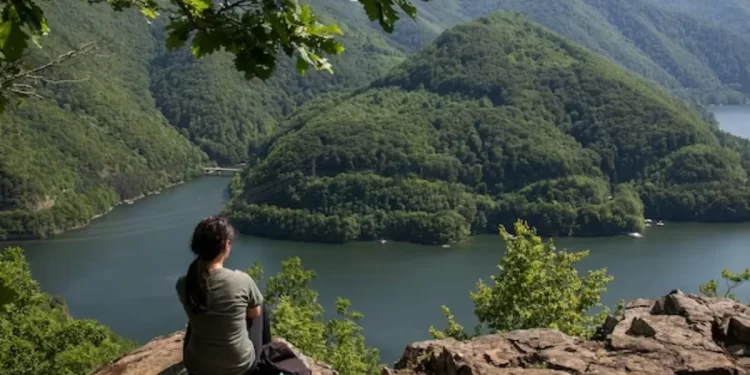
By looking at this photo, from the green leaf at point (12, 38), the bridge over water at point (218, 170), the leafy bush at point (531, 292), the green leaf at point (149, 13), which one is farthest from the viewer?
the bridge over water at point (218, 170)

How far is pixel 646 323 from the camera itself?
6871mm

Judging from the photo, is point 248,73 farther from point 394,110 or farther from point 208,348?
point 394,110

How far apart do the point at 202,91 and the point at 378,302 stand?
366 feet

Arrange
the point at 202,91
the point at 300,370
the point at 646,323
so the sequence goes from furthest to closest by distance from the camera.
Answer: the point at 202,91
the point at 646,323
the point at 300,370

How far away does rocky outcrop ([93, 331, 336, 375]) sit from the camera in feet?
17.5

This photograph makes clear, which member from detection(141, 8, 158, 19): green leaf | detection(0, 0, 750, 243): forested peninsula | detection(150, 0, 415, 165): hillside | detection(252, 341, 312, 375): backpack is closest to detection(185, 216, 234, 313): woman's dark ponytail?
detection(252, 341, 312, 375): backpack

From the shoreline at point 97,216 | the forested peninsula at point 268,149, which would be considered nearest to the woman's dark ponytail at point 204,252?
the forested peninsula at point 268,149

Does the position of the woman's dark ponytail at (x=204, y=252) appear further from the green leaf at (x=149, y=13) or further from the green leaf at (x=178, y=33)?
the green leaf at (x=178, y=33)

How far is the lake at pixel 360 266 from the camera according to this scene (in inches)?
1761

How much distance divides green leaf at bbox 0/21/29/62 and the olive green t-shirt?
1930 millimetres

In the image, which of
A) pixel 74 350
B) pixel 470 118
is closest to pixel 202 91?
pixel 470 118

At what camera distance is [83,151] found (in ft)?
339

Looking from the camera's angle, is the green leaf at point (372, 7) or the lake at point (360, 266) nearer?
the green leaf at point (372, 7)

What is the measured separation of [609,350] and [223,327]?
4.18 meters
